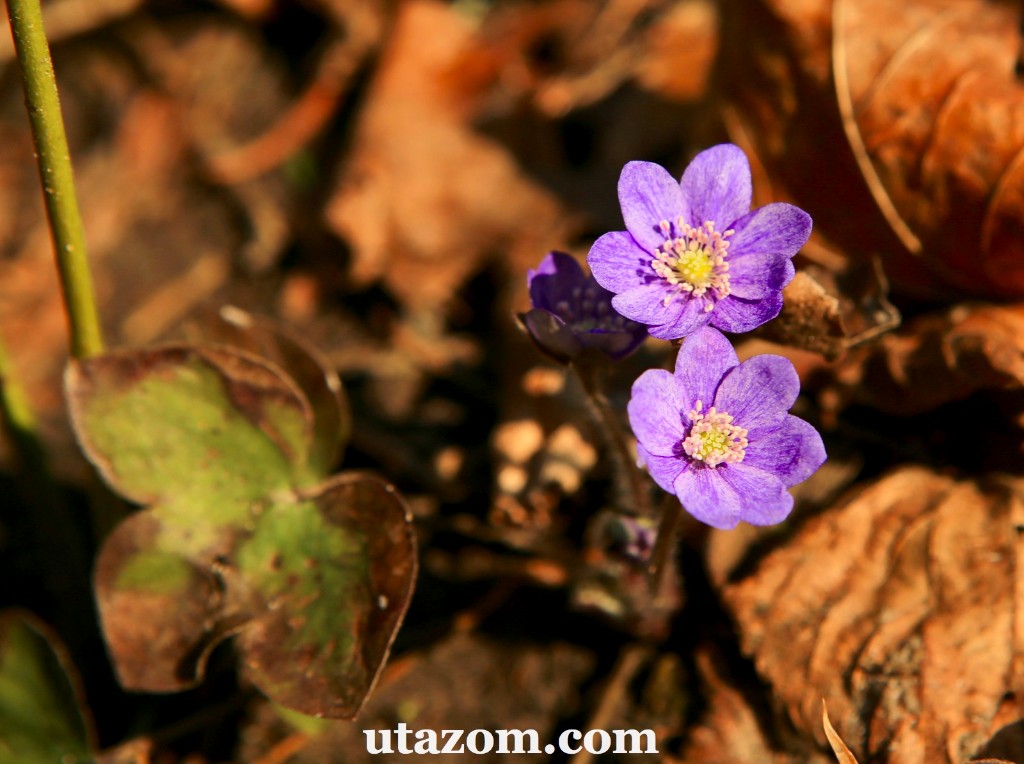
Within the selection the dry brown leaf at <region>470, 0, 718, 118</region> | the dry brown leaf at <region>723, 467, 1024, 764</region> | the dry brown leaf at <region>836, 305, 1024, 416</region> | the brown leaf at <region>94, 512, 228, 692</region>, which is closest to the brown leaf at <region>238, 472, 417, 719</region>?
the brown leaf at <region>94, 512, 228, 692</region>

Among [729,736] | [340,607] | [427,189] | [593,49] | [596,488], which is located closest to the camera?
[340,607]

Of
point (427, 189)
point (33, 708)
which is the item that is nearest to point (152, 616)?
point (33, 708)

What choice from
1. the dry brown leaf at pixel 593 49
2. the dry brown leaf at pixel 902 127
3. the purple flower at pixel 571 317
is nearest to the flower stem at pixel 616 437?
the purple flower at pixel 571 317

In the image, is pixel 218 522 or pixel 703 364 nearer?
pixel 703 364

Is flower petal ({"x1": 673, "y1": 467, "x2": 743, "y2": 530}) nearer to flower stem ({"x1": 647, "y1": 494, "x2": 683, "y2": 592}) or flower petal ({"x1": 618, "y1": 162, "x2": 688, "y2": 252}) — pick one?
flower stem ({"x1": 647, "y1": 494, "x2": 683, "y2": 592})

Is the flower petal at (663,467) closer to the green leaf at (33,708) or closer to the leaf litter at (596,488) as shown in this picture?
the leaf litter at (596,488)

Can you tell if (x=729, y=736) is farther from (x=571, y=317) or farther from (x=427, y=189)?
(x=427, y=189)
